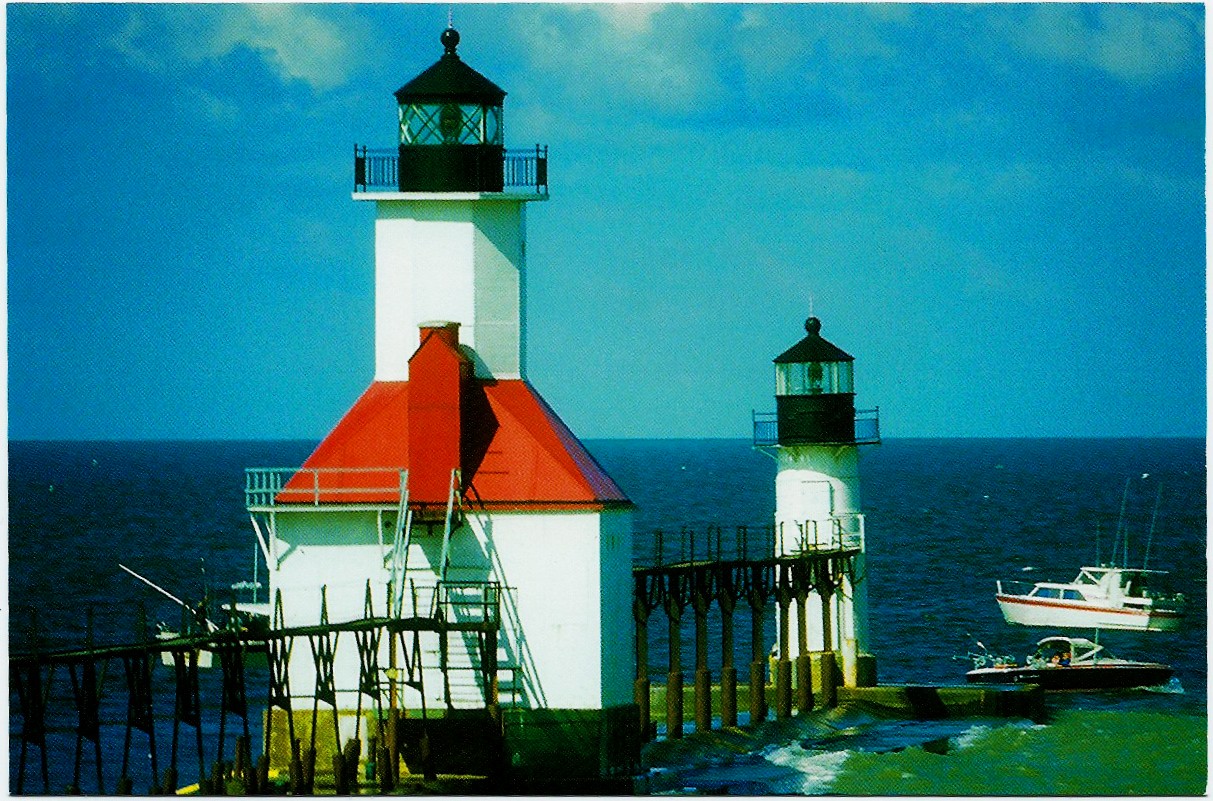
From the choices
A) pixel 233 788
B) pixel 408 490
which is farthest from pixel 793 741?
pixel 233 788

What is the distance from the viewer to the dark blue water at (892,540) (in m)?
56.2

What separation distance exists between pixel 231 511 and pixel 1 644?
66.0 meters

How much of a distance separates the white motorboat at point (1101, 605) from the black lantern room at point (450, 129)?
86.0 feet

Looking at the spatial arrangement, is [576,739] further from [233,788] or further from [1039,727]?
[1039,727]

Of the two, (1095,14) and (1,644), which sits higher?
(1095,14)

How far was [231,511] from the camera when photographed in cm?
9612

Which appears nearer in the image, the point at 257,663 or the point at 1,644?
the point at 1,644

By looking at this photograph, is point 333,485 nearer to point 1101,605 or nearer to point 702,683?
point 702,683

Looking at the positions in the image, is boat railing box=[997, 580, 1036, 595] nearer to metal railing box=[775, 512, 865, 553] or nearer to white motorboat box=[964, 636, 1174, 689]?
white motorboat box=[964, 636, 1174, 689]

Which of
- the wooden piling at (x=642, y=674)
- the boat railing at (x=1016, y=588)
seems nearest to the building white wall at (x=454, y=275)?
the wooden piling at (x=642, y=674)

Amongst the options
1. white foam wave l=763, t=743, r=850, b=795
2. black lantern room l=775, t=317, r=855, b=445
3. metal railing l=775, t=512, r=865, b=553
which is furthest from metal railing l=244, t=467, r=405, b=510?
black lantern room l=775, t=317, r=855, b=445

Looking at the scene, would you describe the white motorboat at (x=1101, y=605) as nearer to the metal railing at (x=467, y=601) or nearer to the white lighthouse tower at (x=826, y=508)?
the white lighthouse tower at (x=826, y=508)

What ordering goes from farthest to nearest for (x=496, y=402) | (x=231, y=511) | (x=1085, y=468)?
(x=1085, y=468), (x=231, y=511), (x=496, y=402)

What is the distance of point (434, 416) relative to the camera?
3488 centimetres
